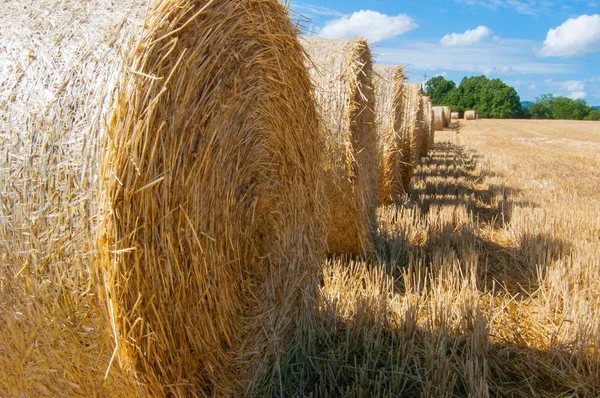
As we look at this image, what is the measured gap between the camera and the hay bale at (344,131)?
4398 mm

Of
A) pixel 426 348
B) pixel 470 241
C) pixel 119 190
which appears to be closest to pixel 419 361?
pixel 426 348

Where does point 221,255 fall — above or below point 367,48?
below

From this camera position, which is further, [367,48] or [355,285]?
[367,48]

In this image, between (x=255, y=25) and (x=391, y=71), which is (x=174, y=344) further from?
(x=391, y=71)

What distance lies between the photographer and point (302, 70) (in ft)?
10.2

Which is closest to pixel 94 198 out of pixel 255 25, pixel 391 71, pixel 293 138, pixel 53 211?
pixel 53 211

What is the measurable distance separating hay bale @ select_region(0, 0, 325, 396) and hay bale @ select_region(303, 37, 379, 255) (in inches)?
73.9

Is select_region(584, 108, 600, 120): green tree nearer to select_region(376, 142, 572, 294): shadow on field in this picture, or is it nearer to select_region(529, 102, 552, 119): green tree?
select_region(529, 102, 552, 119): green tree

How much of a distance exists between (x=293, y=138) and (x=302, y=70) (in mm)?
392

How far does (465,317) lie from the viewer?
10.3 ft

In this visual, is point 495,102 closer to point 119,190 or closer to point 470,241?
point 470,241

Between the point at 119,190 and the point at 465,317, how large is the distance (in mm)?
2176

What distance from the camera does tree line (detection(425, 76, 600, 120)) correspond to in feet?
220

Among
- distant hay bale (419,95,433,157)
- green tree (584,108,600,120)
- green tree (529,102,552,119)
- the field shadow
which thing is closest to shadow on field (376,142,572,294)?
the field shadow
